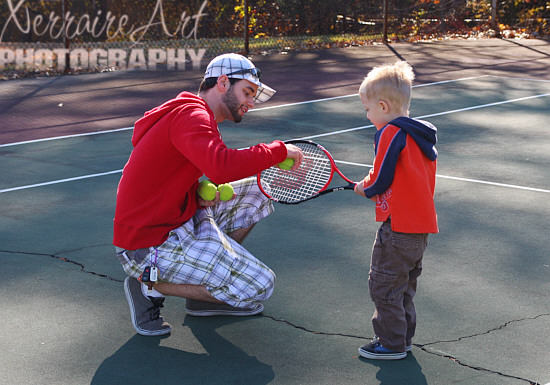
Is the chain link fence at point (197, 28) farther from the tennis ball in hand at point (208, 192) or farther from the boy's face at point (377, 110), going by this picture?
the boy's face at point (377, 110)

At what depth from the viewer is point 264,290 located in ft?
14.5

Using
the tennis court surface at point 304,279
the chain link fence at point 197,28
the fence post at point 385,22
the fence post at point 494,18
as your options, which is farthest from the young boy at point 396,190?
the fence post at point 494,18

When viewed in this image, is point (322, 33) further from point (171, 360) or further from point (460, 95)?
point (171, 360)

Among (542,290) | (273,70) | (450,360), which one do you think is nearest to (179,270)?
(450,360)

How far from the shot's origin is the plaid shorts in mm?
4262

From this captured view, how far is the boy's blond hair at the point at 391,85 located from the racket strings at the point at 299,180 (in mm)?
915

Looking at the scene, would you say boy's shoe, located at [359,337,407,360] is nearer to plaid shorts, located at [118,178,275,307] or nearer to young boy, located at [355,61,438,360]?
young boy, located at [355,61,438,360]

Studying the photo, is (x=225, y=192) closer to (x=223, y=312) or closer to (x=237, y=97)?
(x=237, y=97)

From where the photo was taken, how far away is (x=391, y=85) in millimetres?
3855

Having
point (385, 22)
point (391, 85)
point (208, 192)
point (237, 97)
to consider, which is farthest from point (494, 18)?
point (391, 85)

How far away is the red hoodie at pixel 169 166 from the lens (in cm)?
405

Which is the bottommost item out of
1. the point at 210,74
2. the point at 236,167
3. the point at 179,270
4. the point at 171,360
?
the point at 171,360

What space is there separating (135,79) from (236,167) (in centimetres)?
1154

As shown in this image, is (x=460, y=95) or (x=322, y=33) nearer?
(x=460, y=95)
